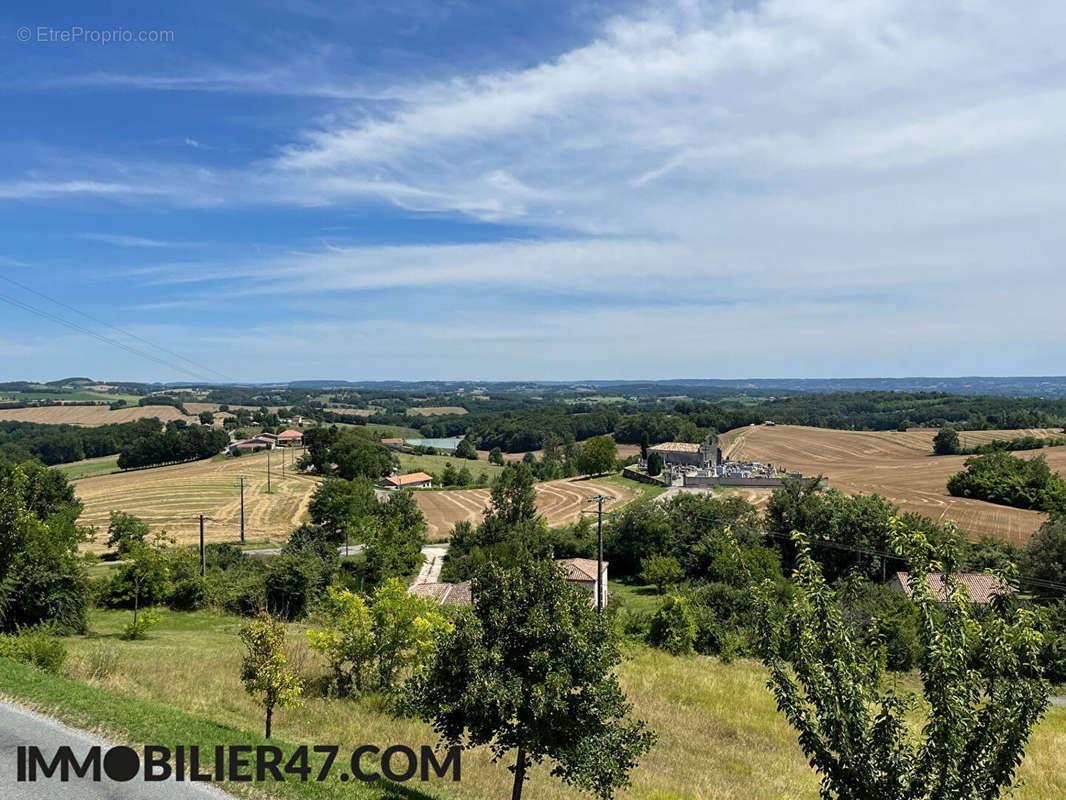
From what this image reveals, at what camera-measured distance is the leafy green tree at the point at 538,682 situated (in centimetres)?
1064

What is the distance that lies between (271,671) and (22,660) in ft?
29.6

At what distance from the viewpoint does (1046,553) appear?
4444 centimetres

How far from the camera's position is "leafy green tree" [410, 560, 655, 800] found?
34.9 feet

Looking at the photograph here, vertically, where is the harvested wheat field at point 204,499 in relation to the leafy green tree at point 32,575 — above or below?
below

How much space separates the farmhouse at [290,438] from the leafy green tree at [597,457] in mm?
65815

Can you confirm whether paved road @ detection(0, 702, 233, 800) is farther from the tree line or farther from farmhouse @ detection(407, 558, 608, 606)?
the tree line

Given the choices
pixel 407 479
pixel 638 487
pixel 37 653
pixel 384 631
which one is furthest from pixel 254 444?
pixel 384 631

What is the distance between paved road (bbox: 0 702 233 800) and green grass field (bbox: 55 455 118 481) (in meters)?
117

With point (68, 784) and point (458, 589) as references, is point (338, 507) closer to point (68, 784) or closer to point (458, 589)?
point (458, 589)

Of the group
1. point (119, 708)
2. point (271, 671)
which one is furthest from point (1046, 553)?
point (119, 708)

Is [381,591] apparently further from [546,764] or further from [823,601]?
[823,601]

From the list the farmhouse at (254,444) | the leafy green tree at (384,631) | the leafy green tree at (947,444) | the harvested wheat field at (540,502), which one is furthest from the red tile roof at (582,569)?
the leafy green tree at (947,444)

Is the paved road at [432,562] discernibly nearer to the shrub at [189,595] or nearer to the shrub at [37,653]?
the shrub at [189,595]

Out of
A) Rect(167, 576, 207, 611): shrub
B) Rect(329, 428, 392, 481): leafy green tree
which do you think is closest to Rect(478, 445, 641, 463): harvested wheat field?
Rect(329, 428, 392, 481): leafy green tree
